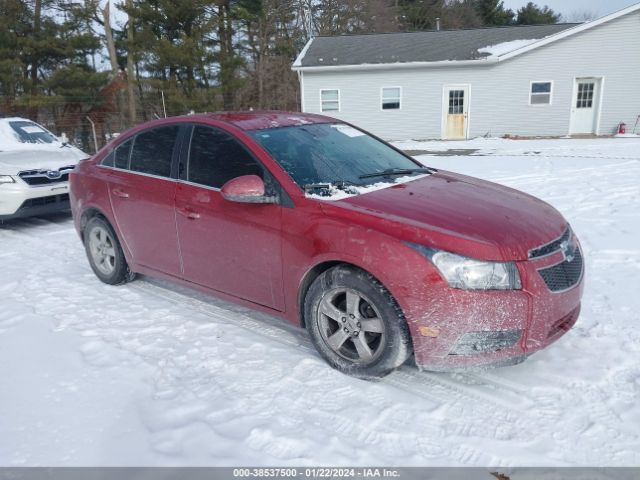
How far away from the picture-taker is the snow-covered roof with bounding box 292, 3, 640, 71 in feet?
63.7

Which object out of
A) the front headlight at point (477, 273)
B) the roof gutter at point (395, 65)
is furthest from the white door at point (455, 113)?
the front headlight at point (477, 273)

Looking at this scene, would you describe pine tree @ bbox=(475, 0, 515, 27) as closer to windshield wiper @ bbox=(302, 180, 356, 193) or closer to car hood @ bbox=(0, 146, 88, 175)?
car hood @ bbox=(0, 146, 88, 175)

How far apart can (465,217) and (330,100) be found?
19.2 m

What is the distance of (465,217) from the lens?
3.06 meters

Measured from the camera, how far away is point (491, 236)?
113 inches

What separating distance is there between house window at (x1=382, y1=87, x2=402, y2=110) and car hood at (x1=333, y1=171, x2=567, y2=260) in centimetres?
1813

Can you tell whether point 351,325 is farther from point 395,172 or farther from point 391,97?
point 391,97

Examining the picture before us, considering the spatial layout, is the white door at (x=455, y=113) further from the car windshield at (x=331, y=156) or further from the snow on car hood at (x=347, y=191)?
the snow on car hood at (x=347, y=191)

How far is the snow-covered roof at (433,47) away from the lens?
764 inches

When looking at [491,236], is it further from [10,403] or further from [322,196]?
[10,403]

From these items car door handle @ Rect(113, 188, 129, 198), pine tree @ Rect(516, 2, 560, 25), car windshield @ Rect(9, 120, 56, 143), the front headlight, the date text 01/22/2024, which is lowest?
the date text 01/22/2024

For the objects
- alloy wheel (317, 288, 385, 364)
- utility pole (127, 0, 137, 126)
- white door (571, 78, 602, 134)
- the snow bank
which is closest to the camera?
alloy wheel (317, 288, 385, 364)

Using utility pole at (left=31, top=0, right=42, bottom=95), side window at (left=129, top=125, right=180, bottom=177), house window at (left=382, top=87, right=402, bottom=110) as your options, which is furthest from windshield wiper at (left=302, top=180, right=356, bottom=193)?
utility pole at (left=31, top=0, right=42, bottom=95)

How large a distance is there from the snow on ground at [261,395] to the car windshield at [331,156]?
1223mm
